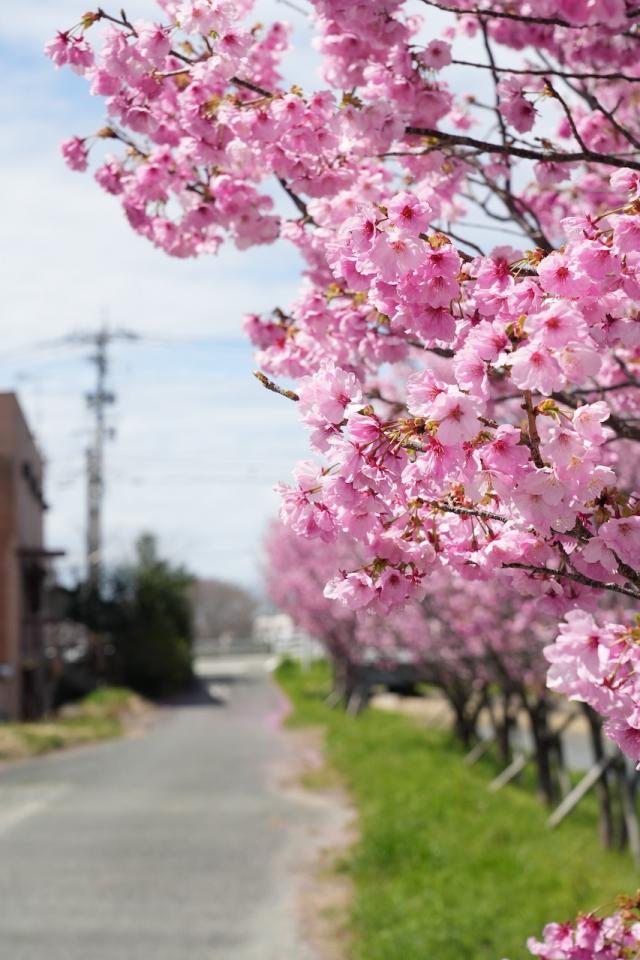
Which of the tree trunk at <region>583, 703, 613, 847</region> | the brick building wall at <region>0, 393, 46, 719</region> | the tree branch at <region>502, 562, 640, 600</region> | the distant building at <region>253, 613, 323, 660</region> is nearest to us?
the tree branch at <region>502, 562, 640, 600</region>

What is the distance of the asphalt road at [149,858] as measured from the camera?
9.20m

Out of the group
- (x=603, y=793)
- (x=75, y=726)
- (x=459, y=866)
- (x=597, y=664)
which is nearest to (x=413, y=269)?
(x=597, y=664)

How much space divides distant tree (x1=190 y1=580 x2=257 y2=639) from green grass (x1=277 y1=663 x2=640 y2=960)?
11177 cm

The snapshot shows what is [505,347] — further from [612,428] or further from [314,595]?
[314,595]

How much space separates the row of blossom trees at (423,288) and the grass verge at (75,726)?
780 inches

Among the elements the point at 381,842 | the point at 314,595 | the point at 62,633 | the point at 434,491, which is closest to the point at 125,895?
the point at 381,842

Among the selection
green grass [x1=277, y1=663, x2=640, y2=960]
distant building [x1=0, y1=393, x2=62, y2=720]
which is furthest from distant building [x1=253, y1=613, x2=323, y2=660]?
green grass [x1=277, y1=663, x2=640, y2=960]

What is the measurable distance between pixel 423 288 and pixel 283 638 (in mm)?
86911

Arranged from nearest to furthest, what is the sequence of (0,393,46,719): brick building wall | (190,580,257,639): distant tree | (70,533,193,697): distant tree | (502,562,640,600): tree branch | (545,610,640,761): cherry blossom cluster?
(545,610,640,761): cherry blossom cluster
(502,562,640,600): tree branch
(0,393,46,719): brick building wall
(70,533,193,697): distant tree
(190,580,257,639): distant tree

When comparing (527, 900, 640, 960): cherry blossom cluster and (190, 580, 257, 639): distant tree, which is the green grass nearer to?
(527, 900, 640, 960): cherry blossom cluster

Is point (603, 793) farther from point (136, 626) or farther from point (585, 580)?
point (136, 626)

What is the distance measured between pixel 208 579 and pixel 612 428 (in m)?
131

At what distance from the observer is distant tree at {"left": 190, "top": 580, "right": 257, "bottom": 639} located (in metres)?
129

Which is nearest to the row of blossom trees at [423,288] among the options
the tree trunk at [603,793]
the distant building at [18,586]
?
the tree trunk at [603,793]
